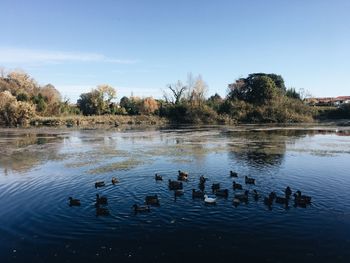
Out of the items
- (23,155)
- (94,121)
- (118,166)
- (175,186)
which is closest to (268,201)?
(175,186)

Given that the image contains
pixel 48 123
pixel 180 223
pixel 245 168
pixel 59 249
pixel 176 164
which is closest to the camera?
pixel 59 249

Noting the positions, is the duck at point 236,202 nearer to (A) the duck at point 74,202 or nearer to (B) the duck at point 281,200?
(B) the duck at point 281,200

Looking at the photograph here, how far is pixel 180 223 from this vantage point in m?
12.6

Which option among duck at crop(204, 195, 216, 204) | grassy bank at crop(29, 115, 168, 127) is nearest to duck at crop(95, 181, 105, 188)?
duck at crop(204, 195, 216, 204)

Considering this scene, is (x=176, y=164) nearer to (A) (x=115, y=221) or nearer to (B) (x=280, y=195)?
(B) (x=280, y=195)

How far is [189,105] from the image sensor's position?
84.2m

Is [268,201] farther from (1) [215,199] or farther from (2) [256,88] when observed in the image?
(2) [256,88]

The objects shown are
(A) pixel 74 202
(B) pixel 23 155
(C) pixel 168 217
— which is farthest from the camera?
(B) pixel 23 155

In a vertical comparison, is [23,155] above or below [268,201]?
above

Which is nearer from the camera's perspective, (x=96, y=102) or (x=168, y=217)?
(x=168, y=217)

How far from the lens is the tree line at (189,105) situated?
252 ft

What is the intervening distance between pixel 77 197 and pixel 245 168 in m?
10.7

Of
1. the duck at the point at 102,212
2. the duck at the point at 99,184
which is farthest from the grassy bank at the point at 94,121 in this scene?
the duck at the point at 102,212

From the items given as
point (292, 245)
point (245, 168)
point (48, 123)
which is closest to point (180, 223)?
point (292, 245)
